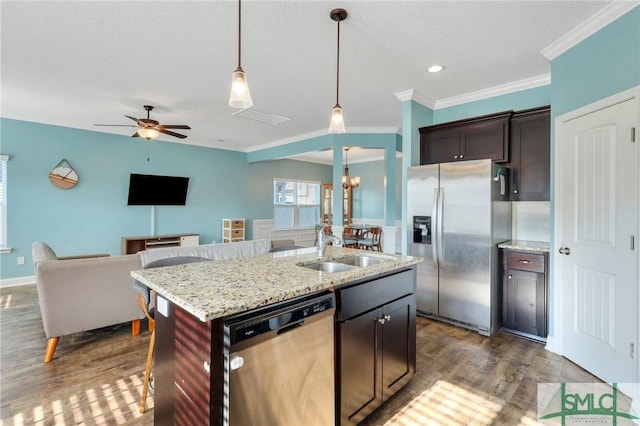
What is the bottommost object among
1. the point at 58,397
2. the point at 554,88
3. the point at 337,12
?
the point at 58,397

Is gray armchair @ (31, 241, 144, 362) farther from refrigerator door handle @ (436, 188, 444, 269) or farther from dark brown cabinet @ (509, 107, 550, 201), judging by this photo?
dark brown cabinet @ (509, 107, 550, 201)

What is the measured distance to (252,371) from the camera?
46.4 inches

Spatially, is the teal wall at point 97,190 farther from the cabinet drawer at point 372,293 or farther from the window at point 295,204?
the cabinet drawer at point 372,293

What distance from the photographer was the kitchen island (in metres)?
1.12

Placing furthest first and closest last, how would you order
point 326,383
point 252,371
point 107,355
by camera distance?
point 107,355 → point 326,383 → point 252,371

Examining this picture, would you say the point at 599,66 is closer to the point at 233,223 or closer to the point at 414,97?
the point at 414,97

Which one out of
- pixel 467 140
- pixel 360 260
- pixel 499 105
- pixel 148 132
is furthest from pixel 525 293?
pixel 148 132

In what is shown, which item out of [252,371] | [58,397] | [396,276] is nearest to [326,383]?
[252,371]

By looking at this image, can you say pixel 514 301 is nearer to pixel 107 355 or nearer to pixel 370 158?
pixel 107 355

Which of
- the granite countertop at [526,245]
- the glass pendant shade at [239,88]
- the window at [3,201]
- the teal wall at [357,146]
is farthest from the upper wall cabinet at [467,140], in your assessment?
the window at [3,201]

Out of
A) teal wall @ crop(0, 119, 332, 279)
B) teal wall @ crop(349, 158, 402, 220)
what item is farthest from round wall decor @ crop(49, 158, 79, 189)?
teal wall @ crop(349, 158, 402, 220)

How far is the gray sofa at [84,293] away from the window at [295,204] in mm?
5453

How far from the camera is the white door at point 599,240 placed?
2031mm

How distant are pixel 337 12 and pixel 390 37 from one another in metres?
0.56
